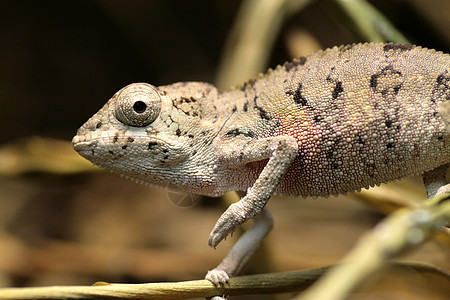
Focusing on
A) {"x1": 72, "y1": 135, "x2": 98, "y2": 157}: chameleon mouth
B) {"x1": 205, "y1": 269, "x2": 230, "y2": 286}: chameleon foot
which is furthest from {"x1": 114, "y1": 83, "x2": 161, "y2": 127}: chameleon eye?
{"x1": 205, "y1": 269, "x2": 230, "y2": 286}: chameleon foot

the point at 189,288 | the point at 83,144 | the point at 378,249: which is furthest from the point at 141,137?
the point at 378,249

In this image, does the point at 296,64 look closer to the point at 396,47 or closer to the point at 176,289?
the point at 396,47

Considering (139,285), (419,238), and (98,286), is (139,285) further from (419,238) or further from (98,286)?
(419,238)

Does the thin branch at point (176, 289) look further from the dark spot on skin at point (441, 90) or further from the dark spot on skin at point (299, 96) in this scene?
the dark spot on skin at point (441, 90)

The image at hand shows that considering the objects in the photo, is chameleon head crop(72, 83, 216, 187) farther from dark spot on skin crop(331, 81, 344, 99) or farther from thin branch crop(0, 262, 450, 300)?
dark spot on skin crop(331, 81, 344, 99)

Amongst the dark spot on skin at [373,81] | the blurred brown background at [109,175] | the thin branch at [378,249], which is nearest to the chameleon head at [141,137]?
the dark spot on skin at [373,81]

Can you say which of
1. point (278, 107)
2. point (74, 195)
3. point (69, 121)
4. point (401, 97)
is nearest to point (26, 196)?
point (74, 195)

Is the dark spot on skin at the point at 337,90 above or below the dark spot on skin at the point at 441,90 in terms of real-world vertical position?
above
